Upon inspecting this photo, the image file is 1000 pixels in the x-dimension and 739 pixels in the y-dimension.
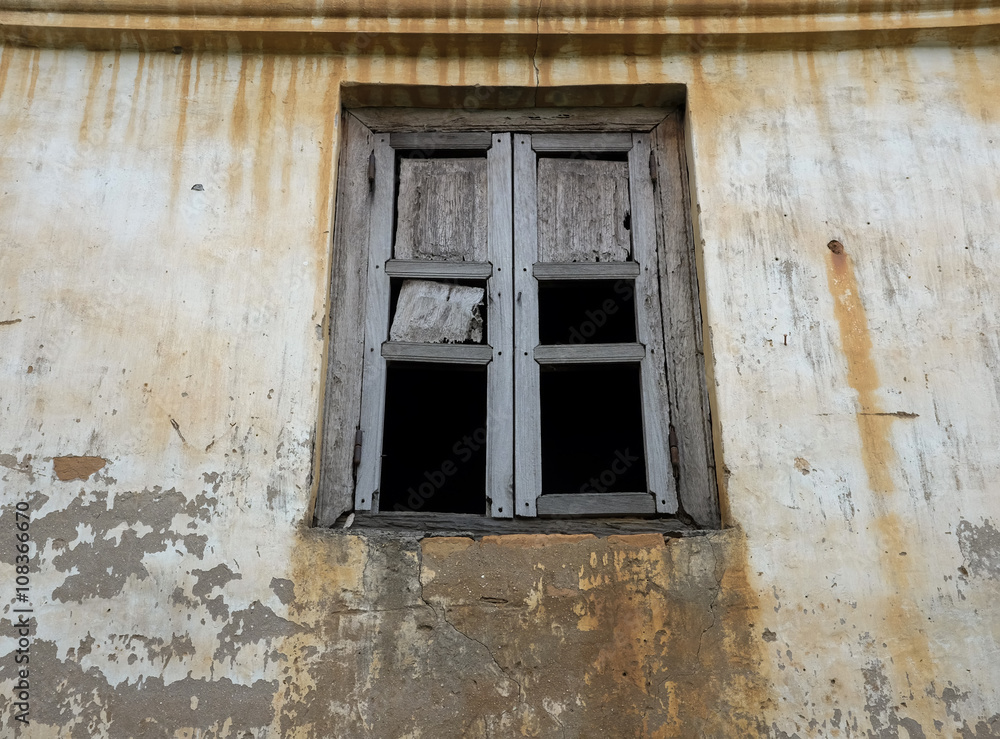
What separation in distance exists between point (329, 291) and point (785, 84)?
6.37ft

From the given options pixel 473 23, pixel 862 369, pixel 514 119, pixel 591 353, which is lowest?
pixel 862 369

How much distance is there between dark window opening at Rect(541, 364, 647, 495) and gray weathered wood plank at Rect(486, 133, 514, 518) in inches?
73.9

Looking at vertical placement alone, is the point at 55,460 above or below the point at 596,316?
below

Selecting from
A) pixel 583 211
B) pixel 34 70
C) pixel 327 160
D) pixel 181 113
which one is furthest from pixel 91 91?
pixel 583 211

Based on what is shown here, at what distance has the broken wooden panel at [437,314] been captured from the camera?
3.27m

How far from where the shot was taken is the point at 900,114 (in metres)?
3.43

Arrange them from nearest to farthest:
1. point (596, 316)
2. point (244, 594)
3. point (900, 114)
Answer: point (244, 594) → point (900, 114) → point (596, 316)

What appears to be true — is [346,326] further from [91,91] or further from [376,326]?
[91,91]

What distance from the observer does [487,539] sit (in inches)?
110

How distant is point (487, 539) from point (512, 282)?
1.02m

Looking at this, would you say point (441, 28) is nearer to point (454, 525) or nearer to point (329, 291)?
point (329, 291)

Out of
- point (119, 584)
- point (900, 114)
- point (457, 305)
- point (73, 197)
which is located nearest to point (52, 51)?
point (73, 197)

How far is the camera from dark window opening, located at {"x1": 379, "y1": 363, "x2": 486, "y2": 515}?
5602 mm

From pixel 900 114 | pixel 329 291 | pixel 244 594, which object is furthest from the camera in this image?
pixel 900 114
